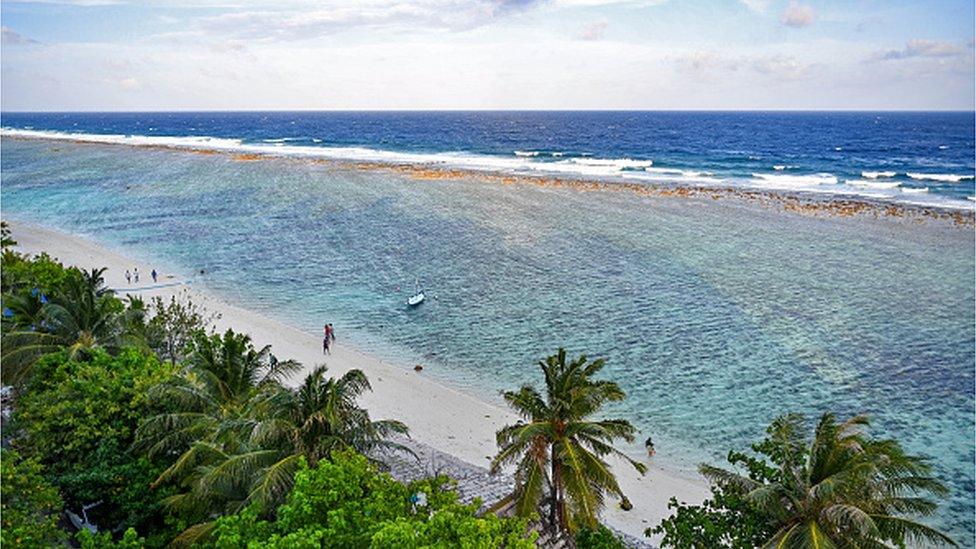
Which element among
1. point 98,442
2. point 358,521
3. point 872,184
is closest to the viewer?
point 358,521

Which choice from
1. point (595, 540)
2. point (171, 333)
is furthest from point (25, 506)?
point (171, 333)

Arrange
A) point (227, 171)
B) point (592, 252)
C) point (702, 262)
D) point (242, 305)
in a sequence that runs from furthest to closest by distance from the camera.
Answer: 1. point (227, 171)
2. point (592, 252)
3. point (702, 262)
4. point (242, 305)

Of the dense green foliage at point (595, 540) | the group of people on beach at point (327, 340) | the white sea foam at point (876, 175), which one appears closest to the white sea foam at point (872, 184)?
the white sea foam at point (876, 175)

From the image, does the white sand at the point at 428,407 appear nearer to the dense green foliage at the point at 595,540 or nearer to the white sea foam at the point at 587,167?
the dense green foliage at the point at 595,540

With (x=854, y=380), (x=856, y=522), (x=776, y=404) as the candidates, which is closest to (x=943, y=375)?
(x=854, y=380)

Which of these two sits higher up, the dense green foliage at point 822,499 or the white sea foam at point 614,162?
the white sea foam at point 614,162

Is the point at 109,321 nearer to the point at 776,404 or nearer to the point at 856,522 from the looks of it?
the point at 856,522

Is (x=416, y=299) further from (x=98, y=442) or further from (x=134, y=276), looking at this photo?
(x=98, y=442)
